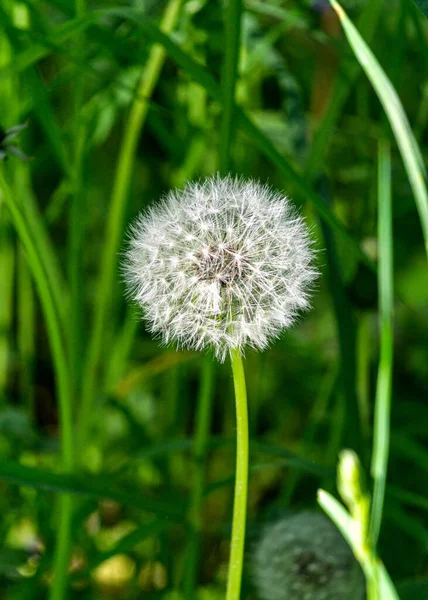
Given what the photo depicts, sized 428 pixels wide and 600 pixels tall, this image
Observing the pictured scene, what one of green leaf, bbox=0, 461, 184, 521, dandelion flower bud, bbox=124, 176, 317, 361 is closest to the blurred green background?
green leaf, bbox=0, 461, 184, 521

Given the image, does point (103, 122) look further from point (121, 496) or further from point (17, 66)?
point (121, 496)

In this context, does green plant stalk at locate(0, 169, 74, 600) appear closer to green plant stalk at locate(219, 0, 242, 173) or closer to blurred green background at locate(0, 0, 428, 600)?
blurred green background at locate(0, 0, 428, 600)

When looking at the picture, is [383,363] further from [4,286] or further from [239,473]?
[4,286]

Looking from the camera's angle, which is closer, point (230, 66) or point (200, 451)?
point (230, 66)

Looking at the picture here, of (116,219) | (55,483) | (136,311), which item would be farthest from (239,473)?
(116,219)

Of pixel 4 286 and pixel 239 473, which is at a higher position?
pixel 4 286

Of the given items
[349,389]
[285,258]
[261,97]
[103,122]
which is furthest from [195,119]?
[285,258]
